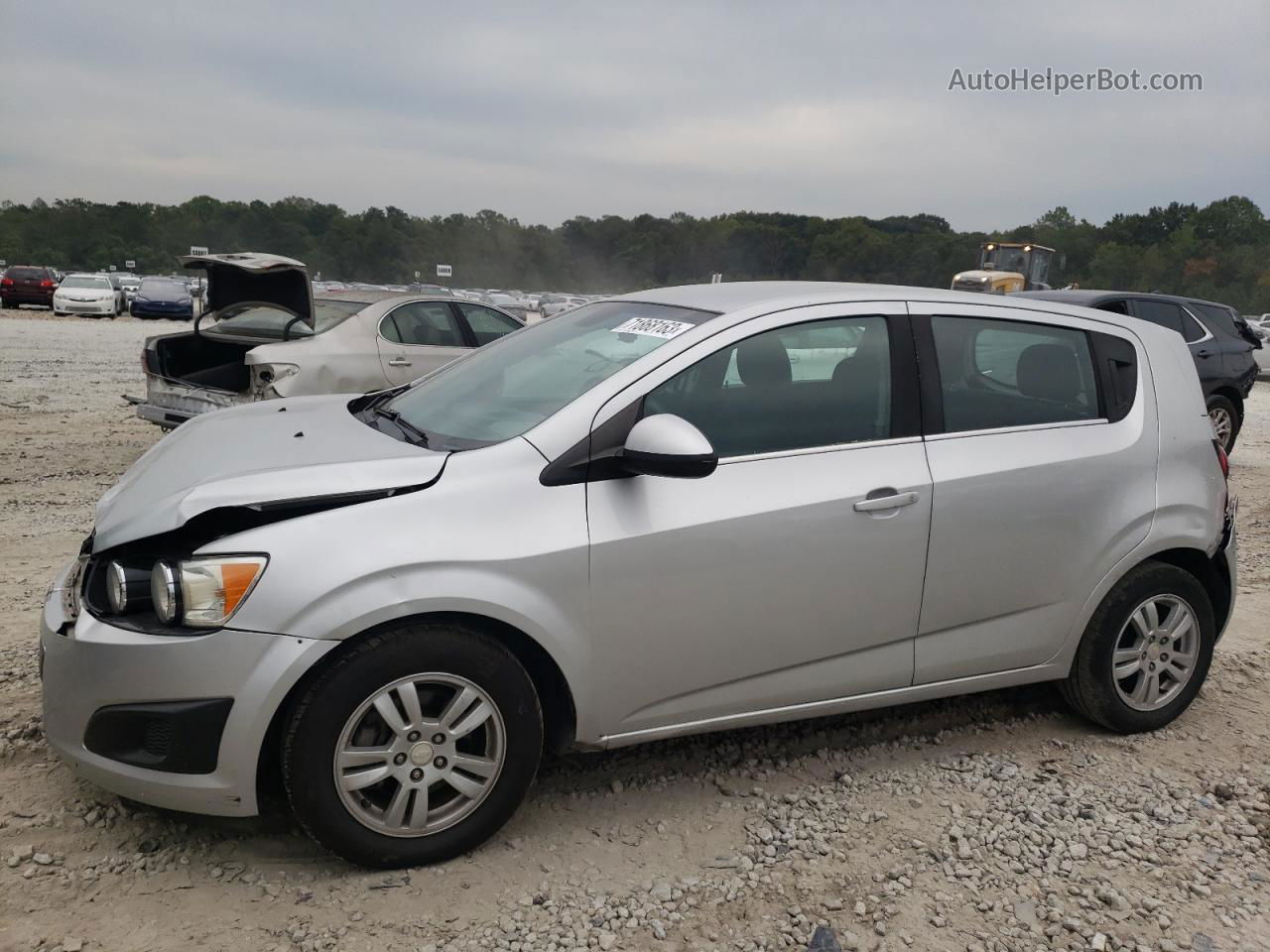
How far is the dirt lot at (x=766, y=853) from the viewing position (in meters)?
2.71

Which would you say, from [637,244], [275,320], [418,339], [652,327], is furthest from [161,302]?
[637,244]

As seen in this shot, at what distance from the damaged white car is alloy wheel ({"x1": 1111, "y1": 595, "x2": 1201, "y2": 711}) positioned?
595cm

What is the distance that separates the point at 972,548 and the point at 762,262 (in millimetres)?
90703

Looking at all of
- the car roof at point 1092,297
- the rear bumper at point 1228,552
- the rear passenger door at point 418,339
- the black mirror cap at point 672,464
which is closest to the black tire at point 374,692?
the black mirror cap at point 672,464

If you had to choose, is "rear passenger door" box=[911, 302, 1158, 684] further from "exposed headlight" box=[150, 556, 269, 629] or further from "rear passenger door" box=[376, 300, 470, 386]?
"rear passenger door" box=[376, 300, 470, 386]

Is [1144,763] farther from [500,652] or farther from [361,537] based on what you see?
[361,537]

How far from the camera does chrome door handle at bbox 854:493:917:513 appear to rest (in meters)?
3.27

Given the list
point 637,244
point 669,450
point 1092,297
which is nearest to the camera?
point 669,450

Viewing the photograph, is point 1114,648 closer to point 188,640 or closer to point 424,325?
point 188,640

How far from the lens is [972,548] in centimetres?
347

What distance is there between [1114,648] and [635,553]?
2.05 metres

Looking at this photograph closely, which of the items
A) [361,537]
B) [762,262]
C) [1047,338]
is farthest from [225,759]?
[762,262]

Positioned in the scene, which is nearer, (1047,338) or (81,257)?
(1047,338)

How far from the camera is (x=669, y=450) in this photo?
9.30 feet
